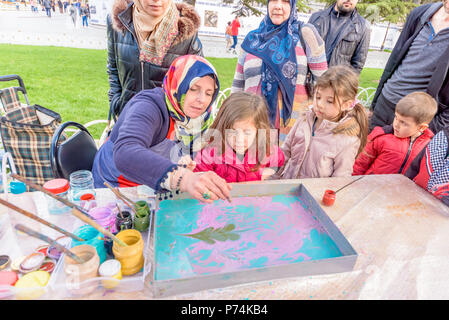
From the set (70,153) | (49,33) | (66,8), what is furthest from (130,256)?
(66,8)

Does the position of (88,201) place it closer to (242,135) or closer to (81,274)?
(81,274)

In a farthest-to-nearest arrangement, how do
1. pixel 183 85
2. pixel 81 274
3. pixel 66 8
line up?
pixel 66 8 < pixel 183 85 < pixel 81 274

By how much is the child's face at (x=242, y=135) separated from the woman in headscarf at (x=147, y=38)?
2.88 feet

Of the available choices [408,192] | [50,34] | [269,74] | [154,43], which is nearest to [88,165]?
[154,43]

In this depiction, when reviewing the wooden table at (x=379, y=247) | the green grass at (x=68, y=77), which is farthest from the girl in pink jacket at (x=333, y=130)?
the green grass at (x=68, y=77)

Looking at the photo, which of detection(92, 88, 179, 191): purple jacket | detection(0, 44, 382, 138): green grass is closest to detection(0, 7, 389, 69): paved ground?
detection(0, 44, 382, 138): green grass

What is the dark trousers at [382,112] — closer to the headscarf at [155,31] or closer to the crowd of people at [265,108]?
the crowd of people at [265,108]

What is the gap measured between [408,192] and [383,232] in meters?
0.48

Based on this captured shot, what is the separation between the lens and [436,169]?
149 centimetres

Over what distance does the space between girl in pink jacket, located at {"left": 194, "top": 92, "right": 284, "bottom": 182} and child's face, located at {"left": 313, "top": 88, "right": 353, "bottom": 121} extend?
43 centimetres

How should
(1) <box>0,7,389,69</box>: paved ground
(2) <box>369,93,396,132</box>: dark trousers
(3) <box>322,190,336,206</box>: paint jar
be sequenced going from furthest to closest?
1. (1) <box>0,7,389,69</box>: paved ground
2. (2) <box>369,93,396,132</box>: dark trousers
3. (3) <box>322,190,336,206</box>: paint jar

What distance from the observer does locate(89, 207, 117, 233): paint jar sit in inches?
40.8

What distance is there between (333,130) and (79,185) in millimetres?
1440

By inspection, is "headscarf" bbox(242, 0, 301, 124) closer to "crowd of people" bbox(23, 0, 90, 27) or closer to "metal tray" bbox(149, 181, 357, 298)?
"metal tray" bbox(149, 181, 357, 298)
